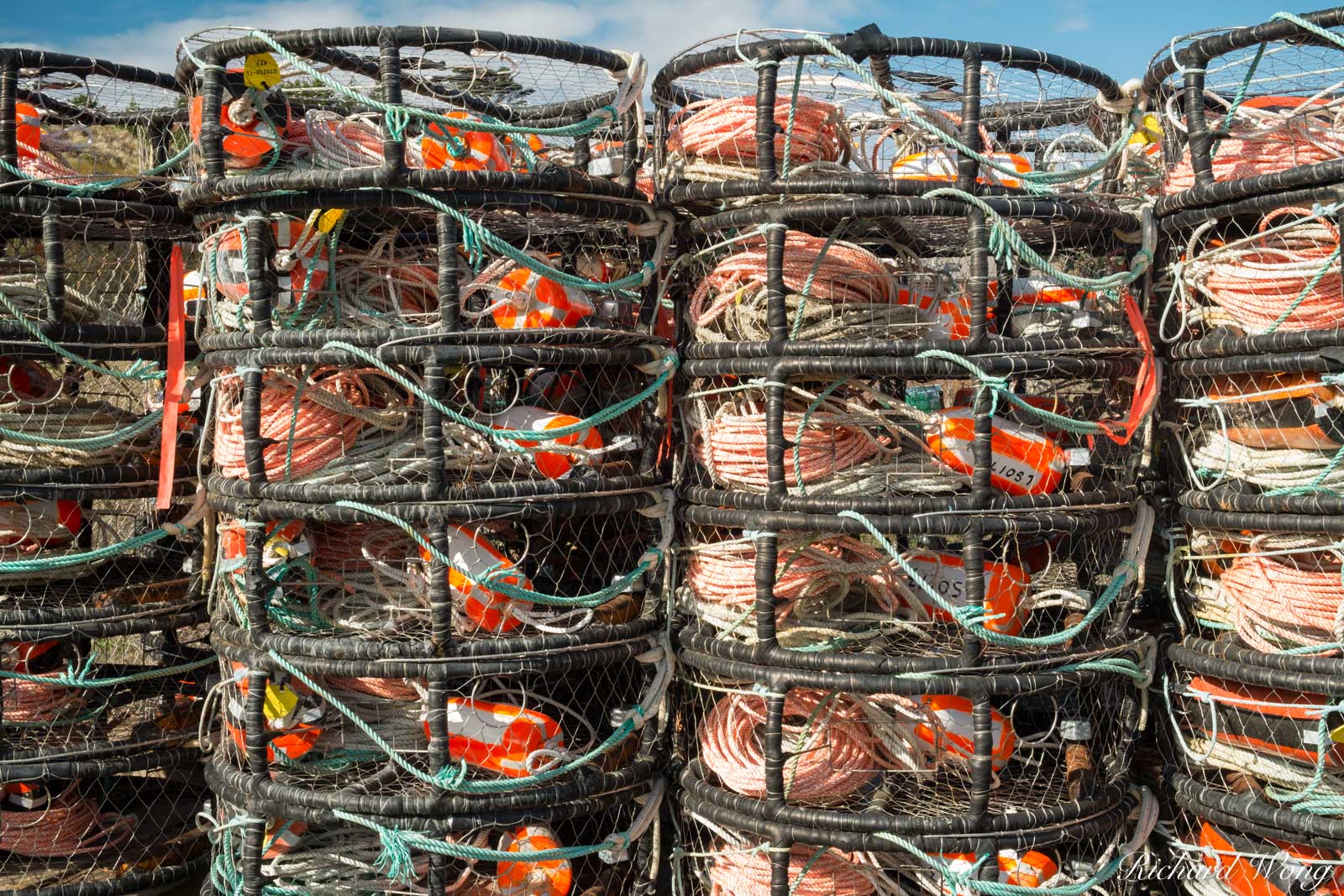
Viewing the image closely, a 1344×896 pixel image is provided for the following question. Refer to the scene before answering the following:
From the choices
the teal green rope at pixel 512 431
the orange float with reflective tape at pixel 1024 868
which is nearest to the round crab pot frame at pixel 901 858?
the orange float with reflective tape at pixel 1024 868

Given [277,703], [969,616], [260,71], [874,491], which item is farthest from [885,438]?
[260,71]

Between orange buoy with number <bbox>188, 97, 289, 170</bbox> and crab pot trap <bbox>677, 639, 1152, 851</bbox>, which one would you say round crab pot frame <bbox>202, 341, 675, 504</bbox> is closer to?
orange buoy with number <bbox>188, 97, 289, 170</bbox>

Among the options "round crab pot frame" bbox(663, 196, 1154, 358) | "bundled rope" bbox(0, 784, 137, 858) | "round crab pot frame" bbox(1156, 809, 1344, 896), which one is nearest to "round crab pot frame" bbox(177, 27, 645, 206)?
"round crab pot frame" bbox(663, 196, 1154, 358)

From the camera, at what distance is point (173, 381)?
3.80 meters

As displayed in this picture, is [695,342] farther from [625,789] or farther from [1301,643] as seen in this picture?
[1301,643]

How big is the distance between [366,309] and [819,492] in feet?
4.36

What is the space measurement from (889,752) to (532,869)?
1033mm

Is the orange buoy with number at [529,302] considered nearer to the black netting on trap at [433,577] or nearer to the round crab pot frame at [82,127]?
the black netting on trap at [433,577]

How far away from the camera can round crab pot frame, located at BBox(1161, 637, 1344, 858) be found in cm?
327

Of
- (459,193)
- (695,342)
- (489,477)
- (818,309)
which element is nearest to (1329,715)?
(818,309)

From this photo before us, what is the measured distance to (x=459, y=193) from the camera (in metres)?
3.29

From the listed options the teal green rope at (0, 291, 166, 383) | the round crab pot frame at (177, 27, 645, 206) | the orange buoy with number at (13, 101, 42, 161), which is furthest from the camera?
the orange buoy with number at (13, 101, 42, 161)

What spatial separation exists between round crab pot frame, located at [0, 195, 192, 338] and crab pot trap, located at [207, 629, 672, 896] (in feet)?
3.23

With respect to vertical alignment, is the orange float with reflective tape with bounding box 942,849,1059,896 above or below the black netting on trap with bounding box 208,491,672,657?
below
